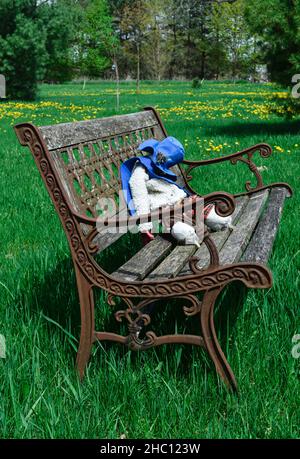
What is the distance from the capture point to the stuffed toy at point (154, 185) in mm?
2787


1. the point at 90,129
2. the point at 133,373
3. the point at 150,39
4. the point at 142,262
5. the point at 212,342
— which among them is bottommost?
the point at 133,373

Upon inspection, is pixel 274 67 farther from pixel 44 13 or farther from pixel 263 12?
pixel 44 13

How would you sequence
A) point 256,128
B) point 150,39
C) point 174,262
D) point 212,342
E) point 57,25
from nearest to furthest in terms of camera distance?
point 212,342, point 174,262, point 256,128, point 57,25, point 150,39

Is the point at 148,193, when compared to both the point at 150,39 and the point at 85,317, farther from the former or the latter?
the point at 150,39

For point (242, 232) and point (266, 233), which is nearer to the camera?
point (266, 233)

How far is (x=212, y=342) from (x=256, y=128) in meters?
9.54

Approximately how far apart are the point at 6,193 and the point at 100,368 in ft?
12.3

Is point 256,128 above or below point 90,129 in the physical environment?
below

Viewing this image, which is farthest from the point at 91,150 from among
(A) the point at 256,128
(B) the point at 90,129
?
(A) the point at 256,128

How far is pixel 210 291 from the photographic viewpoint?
83.7 inches

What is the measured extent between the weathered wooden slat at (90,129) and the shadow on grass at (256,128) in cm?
638

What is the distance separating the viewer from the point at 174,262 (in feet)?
8.18

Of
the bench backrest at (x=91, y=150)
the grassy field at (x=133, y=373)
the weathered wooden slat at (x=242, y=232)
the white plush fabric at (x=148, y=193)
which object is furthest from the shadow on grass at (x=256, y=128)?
the white plush fabric at (x=148, y=193)
